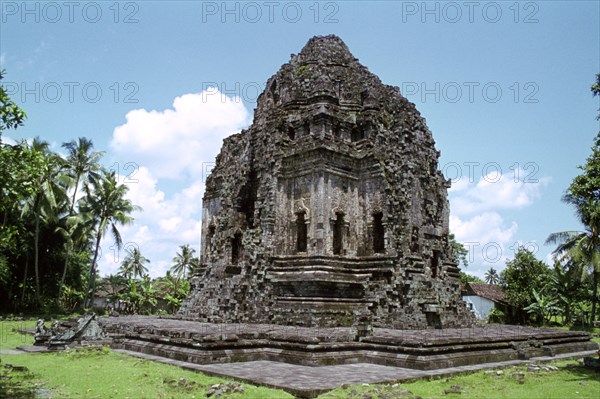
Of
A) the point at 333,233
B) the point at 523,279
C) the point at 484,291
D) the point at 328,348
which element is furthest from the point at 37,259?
the point at 484,291

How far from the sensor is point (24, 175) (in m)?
9.03

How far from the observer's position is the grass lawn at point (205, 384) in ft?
27.8

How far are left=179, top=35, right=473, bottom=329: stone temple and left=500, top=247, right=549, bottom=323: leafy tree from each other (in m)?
14.5

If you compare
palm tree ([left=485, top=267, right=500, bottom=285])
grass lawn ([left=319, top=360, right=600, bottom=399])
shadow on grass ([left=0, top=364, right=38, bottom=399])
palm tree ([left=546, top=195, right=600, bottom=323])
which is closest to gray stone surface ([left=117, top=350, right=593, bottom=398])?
grass lawn ([left=319, top=360, right=600, bottom=399])

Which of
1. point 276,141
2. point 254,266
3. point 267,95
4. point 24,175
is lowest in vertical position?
point 254,266

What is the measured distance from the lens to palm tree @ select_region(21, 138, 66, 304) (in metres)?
31.5

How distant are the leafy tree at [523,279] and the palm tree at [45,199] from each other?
1262 inches

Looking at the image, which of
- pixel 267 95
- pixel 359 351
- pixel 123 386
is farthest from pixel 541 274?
pixel 123 386

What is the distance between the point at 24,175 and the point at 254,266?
1155cm

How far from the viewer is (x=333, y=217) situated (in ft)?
65.3

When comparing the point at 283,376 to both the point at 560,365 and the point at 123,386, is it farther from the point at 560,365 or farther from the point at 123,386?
the point at 560,365

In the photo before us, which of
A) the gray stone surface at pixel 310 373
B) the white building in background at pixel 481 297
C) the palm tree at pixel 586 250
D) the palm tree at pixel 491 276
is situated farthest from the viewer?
the palm tree at pixel 491 276

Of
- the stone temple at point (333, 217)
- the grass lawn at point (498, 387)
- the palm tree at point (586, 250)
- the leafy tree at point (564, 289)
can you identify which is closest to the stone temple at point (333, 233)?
the stone temple at point (333, 217)

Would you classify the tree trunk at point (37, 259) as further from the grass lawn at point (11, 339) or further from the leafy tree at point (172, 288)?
the leafy tree at point (172, 288)
